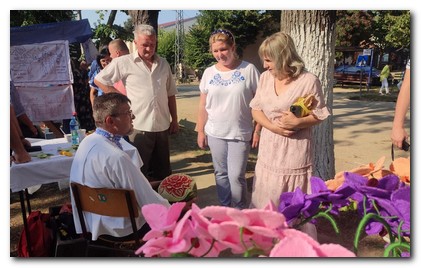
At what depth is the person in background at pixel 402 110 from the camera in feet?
4.79

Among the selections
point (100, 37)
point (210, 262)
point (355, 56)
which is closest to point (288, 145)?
point (210, 262)

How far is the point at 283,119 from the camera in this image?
193 cm

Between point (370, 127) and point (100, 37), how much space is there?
543cm

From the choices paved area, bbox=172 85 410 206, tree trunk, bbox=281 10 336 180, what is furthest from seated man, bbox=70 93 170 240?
tree trunk, bbox=281 10 336 180

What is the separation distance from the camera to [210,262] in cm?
89

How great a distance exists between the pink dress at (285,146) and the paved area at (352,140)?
403mm

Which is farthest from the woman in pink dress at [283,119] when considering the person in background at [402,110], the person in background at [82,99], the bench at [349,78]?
the bench at [349,78]

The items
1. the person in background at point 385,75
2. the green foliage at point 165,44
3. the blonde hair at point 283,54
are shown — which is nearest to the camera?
the blonde hair at point 283,54

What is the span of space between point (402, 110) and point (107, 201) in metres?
1.36

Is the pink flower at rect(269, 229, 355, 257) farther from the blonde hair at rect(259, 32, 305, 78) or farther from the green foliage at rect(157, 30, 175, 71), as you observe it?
the green foliage at rect(157, 30, 175, 71)

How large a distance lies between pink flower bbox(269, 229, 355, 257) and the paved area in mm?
810

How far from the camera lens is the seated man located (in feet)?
5.72

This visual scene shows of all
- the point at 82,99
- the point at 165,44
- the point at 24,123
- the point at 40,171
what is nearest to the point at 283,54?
the point at 40,171

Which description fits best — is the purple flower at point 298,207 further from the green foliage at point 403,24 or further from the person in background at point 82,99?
the person in background at point 82,99
